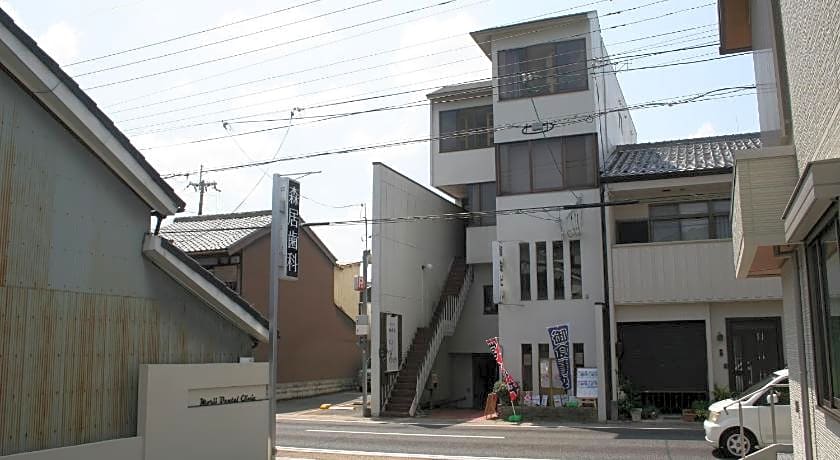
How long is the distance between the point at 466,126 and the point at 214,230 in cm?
1190

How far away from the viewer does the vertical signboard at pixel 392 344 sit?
81.0ft

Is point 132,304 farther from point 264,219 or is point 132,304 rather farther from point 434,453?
point 264,219

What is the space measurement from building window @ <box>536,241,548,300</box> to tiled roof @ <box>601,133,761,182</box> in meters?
3.12

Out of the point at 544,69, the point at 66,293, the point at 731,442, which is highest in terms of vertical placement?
the point at 544,69

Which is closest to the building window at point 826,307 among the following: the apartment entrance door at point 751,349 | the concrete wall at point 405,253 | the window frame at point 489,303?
the apartment entrance door at point 751,349

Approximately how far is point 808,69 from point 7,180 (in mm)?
8213

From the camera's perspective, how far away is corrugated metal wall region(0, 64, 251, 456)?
8164 mm

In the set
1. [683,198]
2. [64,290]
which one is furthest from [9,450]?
[683,198]

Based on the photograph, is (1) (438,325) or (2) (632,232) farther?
(1) (438,325)

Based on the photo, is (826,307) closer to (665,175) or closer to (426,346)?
(665,175)

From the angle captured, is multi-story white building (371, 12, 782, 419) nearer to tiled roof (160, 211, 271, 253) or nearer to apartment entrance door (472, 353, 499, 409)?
apartment entrance door (472, 353, 499, 409)

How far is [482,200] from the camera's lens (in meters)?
29.9

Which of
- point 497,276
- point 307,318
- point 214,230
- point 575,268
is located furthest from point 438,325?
point 214,230

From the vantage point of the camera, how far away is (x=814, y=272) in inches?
248
